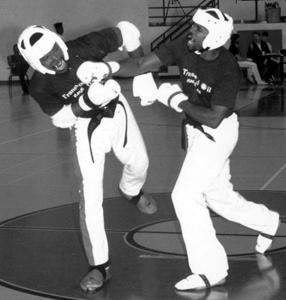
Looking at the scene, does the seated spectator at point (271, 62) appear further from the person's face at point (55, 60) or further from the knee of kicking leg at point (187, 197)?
the knee of kicking leg at point (187, 197)

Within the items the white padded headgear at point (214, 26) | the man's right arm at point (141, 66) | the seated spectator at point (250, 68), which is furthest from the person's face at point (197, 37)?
the seated spectator at point (250, 68)

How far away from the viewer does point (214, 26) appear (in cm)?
574

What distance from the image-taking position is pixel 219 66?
18.7 ft

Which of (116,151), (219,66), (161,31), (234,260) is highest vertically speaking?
(219,66)

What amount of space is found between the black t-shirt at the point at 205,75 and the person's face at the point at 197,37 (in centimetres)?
12

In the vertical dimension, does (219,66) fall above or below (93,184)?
above

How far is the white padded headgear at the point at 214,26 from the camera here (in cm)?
568

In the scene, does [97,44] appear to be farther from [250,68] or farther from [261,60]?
[261,60]

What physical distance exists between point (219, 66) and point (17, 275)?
2.20 metres

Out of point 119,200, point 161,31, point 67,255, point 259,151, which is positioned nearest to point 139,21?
point 161,31

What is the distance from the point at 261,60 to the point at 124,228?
730 inches

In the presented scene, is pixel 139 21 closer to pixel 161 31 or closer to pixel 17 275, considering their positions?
pixel 161 31

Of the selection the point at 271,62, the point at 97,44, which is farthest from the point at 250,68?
the point at 97,44

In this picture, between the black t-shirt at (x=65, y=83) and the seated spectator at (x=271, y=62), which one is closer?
the black t-shirt at (x=65, y=83)
